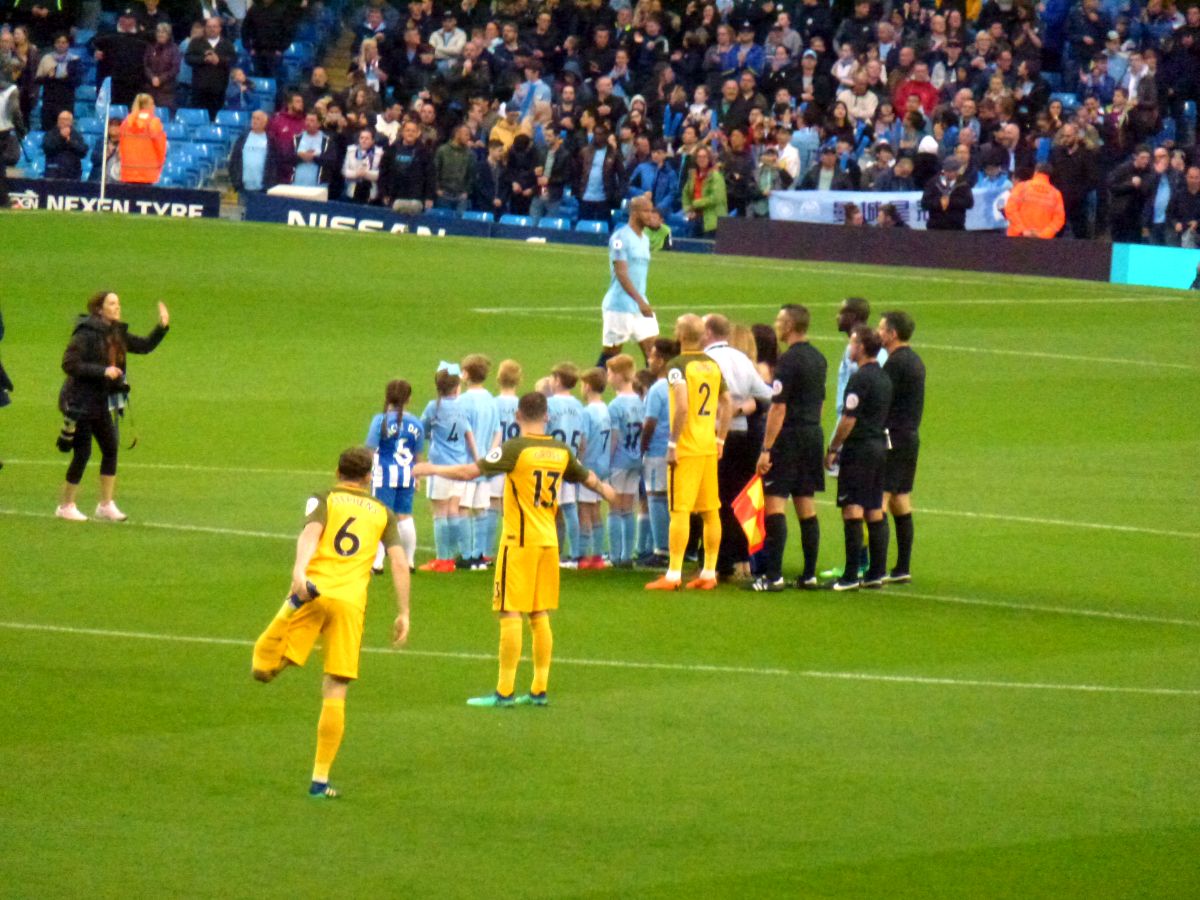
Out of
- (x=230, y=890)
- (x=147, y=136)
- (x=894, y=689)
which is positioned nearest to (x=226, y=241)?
(x=147, y=136)

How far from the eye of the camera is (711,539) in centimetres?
1680

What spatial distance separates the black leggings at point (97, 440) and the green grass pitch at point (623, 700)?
467mm

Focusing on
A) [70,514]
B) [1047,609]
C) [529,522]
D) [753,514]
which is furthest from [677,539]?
[70,514]

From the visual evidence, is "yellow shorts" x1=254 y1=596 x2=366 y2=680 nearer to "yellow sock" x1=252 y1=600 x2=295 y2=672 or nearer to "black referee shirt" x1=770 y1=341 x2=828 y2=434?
"yellow sock" x1=252 y1=600 x2=295 y2=672

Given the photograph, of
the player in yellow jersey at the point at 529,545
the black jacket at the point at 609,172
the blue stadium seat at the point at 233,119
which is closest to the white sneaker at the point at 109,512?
the player in yellow jersey at the point at 529,545

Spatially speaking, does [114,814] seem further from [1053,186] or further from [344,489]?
[1053,186]

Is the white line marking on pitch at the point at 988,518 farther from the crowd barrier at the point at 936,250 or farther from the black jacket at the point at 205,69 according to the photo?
the black jacket at the point at 205,69

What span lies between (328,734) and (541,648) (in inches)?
88.7

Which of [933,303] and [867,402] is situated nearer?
[867,402]

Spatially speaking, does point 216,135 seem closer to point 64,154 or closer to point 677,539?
point 64,154

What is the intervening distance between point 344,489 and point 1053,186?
92.6ft

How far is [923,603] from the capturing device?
1662 cm

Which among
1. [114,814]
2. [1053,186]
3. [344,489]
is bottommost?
[114,814]

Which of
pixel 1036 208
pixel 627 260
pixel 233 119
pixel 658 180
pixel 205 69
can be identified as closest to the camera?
pixel 627 260
